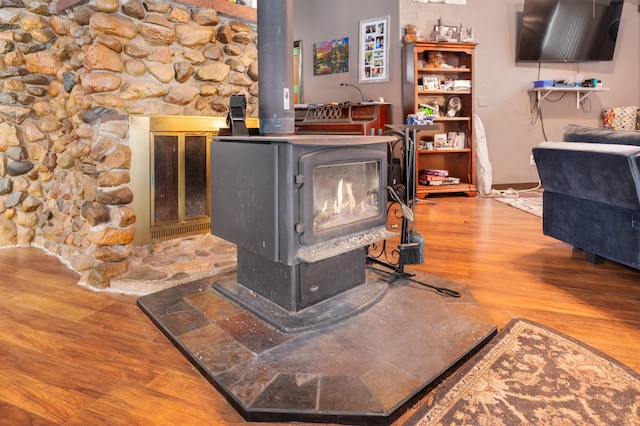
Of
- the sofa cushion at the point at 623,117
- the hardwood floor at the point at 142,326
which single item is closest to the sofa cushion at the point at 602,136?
the hardwood floor at the point at 142,326

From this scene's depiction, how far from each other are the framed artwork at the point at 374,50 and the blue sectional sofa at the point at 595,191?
116 inches

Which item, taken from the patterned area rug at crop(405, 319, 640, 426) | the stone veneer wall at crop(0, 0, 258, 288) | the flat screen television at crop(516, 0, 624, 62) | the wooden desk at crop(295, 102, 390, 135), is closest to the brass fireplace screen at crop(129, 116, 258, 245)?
the stone veneer wall at crop(0, 0, 258, 288)

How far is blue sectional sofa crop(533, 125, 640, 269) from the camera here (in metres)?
Result: 2.12

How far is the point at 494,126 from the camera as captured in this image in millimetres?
5449

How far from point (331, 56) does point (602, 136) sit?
3.97m

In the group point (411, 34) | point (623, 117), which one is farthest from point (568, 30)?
point (411, 34)

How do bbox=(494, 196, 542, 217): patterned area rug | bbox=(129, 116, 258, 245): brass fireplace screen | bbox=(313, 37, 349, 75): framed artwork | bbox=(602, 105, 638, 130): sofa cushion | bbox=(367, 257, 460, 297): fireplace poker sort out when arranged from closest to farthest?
bbox=(367, 257, 460, 297): fireplace poker < bbox=(129, 116, 258, 245): brass fireplace screen < bbox=(494, 196, 542, 217): patterned area rug < bbox=(602, 105, 638, 130): sofa cushion < bbox=(313, 37, 349, 75): framed artwork

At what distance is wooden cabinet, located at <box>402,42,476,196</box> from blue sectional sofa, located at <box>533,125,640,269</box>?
88.2 inches

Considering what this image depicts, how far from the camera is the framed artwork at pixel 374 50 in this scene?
207 inches

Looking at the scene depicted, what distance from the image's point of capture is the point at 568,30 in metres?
5.32

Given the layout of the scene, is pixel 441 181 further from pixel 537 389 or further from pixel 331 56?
pixel 537 389

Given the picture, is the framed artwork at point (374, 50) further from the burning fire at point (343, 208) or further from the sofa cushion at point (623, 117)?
the burning fire at point (343, 208)

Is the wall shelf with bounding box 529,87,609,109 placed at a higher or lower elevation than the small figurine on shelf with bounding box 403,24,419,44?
lower

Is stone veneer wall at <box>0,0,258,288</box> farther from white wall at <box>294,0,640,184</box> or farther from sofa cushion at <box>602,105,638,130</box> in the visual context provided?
sofa cushion at <box>602,105,638,130</box>
